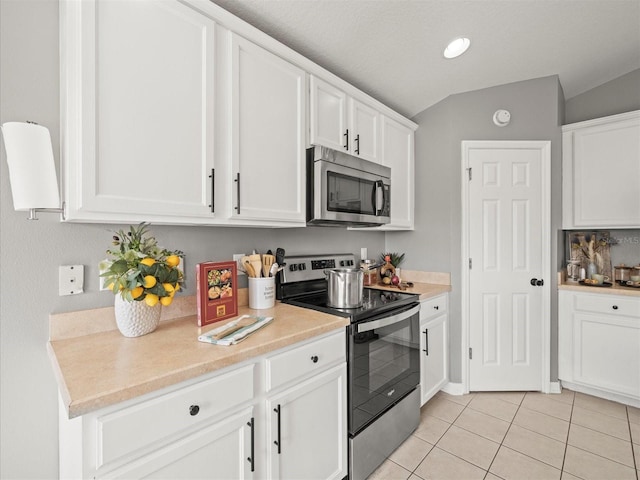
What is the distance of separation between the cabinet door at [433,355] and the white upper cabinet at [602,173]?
1507 millimetres

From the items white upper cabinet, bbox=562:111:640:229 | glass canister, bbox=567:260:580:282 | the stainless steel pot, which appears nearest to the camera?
the stainless steel pot

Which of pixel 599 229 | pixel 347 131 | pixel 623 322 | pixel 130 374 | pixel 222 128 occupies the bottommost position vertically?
pixel 623 322

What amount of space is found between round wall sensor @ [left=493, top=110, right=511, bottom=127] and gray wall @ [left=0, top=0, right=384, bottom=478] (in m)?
2.92

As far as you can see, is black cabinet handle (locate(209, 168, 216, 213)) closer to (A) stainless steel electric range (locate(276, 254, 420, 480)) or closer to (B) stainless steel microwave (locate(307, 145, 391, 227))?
(B) stainless steel microwave (locate(307, 145, 391, 227))

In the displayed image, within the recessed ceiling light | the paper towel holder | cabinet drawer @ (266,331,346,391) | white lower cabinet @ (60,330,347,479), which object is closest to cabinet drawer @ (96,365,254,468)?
white lower cabinet @ (60,330,347,479)

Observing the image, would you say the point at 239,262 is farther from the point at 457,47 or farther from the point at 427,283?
the point at 457,47

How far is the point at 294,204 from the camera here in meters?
1.76

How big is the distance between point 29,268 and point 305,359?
1120 millimetres

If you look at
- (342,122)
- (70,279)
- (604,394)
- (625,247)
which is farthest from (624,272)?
(70,279)

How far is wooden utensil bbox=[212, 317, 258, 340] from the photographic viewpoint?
4.09 feet

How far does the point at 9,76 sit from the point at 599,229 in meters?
3.97

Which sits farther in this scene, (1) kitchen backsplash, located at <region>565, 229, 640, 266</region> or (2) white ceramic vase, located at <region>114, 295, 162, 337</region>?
(1) kitchen backsplash, located at <region>565, 229, 640, 266</region>

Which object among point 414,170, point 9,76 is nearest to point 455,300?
point 414,170

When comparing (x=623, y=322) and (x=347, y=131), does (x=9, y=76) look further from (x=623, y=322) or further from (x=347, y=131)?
(x=623, y=322)
